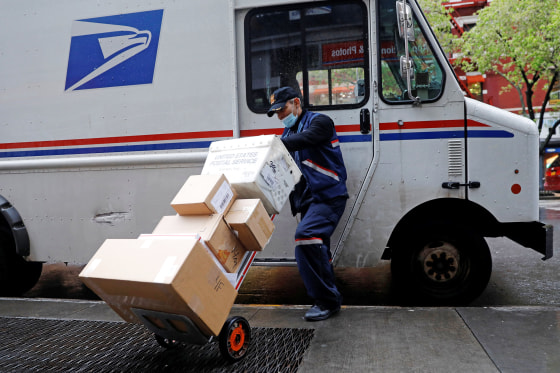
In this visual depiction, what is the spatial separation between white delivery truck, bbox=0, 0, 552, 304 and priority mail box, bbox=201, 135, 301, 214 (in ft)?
3.45

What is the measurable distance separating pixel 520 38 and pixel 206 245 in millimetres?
19037

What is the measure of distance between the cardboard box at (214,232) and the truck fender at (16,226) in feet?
8.59

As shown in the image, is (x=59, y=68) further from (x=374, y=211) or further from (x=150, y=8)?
(x=374, y=211)

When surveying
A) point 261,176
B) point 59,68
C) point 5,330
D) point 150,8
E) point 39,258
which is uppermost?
point 150,8

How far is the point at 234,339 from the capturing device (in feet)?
11.2

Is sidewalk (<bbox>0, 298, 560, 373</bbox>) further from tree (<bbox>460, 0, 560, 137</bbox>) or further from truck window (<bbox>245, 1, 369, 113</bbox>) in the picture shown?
tree (<bbox>460, 0, 560, 137</bbox>)

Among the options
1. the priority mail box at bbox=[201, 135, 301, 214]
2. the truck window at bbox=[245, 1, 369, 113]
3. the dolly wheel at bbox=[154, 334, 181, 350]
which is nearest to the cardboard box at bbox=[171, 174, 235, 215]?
the priority mail box at bbox=[201, 135, 301, 214]

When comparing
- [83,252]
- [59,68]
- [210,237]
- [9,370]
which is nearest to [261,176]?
[210,237]

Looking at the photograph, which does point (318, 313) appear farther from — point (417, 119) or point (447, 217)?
point (417, 119)

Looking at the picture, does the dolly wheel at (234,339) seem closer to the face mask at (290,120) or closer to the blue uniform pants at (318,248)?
the blue uniform pants at (318,248)

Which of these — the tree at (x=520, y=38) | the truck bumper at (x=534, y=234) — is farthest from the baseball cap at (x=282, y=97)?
the tree at (x=520, y=38)

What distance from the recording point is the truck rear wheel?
5.48 metres

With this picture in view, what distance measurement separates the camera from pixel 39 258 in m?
5.27

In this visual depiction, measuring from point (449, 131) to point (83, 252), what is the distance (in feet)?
12.6
